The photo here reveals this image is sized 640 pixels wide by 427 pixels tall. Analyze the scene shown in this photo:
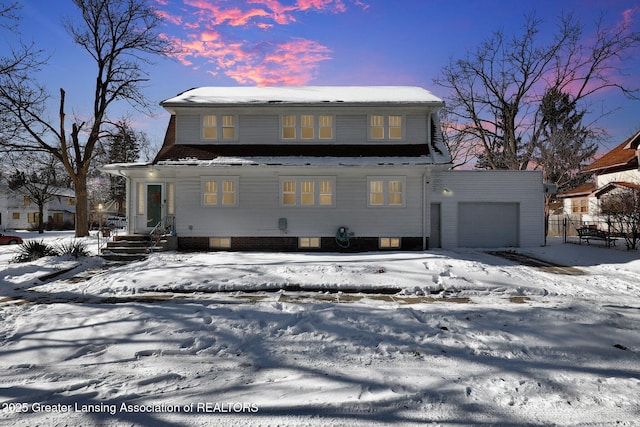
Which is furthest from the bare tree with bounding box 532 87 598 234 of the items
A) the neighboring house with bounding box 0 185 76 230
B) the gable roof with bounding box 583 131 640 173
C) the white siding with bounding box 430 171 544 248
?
the neighboring house with bounding box 0 185 76 230

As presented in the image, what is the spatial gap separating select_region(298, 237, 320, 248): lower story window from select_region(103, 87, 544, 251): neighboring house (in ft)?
0.16

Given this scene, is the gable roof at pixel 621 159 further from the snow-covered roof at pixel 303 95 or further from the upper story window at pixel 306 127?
the upper story window at pixel 306 127

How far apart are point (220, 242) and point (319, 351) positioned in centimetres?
1120

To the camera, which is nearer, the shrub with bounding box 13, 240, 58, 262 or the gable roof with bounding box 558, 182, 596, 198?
the shrub with bounding box 13, 240, 58, 262

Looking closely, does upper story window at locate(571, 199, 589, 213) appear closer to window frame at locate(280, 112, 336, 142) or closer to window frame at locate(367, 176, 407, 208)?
window frame at locate(367, 176, 407, 208)

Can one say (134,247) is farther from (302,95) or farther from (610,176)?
(610,176)

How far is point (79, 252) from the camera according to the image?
38.7ft

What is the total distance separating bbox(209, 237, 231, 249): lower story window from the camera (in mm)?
14359

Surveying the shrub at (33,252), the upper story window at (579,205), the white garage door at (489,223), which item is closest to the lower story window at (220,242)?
the shrub at (33,252)

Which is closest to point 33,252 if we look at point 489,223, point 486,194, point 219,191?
point 219,191

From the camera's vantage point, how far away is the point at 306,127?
14836 millimetres

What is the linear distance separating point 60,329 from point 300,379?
434 cm

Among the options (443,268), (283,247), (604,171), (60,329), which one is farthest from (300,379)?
(604,171)

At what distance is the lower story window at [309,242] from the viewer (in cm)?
1431
